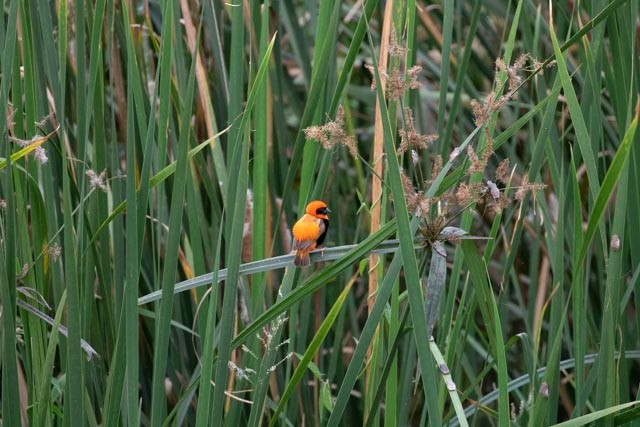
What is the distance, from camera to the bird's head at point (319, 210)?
1.81 metres

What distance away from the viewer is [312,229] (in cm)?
190

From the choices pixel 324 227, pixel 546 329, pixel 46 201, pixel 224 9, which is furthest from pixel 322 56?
pixel 546 329

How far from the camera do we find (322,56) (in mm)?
1389

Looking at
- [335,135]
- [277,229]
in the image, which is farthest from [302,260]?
[335,135]

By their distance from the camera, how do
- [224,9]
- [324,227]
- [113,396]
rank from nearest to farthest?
[113,396]
[324,227]
[224,9]

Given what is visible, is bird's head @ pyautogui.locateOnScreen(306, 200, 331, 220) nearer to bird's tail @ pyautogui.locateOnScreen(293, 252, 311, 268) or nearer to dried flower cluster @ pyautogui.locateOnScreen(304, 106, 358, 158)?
bird's tail @ pyautogui.locateOnScreen(293, 252, 311, 268)

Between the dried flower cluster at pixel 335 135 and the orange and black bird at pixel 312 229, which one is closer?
the dried flower cluster at pixel 335 135

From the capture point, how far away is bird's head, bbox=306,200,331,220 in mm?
1811

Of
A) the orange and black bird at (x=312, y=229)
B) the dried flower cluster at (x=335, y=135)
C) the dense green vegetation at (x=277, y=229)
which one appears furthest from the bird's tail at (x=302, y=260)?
the dried flower cluster at (x=335, y=135)

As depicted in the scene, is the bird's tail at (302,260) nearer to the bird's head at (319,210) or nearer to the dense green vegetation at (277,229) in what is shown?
the dense green vegetation at (277,229)

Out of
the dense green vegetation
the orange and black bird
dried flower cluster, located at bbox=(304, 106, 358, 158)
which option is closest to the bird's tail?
the dense green vegetation

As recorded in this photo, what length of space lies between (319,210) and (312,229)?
0.05m

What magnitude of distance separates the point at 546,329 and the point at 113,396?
5.48 feet

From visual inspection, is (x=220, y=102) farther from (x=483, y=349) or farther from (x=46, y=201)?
(x=483, y=349)
